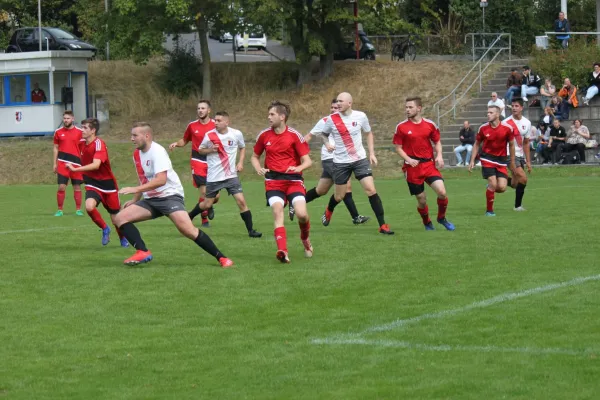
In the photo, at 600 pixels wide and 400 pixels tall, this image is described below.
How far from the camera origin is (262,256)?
46.0ft

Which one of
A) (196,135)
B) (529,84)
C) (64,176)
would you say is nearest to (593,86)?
(529,84)

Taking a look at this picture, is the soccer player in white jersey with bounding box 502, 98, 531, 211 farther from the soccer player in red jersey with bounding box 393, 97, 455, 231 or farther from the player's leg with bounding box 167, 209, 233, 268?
the player's leg with bounding box 167, 209, 233, 268

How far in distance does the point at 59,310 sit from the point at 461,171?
941 inches

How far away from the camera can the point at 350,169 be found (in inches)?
648

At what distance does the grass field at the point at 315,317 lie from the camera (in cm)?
754

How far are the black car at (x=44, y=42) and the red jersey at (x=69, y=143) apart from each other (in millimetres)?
26049

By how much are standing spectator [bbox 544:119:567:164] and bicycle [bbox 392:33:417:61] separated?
654 inches

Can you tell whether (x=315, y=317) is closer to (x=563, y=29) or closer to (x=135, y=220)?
(x=135, y=220)

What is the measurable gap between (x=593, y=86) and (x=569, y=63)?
317 cm

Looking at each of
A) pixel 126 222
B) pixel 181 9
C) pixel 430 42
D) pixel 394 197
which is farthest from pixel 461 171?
pixel 126 222

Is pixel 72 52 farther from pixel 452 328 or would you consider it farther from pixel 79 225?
pixel 452 328

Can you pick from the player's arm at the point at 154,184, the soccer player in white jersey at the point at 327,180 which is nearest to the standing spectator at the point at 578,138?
the soccer player in white jersey at the point at 327,180

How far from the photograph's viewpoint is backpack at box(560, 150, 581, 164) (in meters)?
32.6

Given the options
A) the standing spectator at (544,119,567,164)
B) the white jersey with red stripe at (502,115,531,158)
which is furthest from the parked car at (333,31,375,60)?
the white jersey with red stripe at (502,115,531,158)
